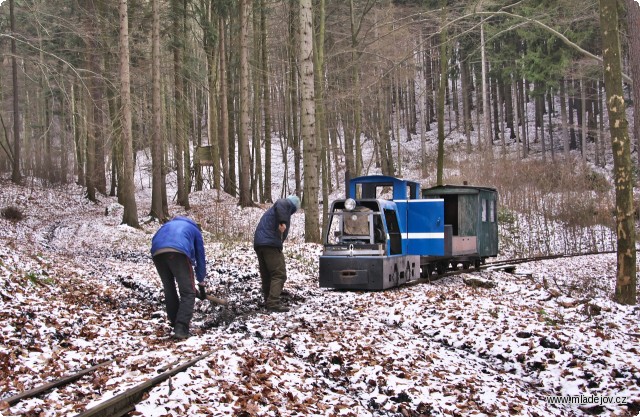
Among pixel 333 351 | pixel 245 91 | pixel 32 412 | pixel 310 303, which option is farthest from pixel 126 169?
pixel 32 412

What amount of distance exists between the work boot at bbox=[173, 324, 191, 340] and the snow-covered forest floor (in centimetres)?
16

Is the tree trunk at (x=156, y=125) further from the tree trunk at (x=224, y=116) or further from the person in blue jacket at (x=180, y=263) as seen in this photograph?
the person in blue jacket at (x=180, y=263)

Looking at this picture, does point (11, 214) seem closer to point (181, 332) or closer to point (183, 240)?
point (183, 240)

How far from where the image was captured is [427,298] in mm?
12062

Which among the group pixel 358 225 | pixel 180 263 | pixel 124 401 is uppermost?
pixel 358 225

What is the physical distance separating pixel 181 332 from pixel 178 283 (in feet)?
2.34

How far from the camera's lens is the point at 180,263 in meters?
8.56

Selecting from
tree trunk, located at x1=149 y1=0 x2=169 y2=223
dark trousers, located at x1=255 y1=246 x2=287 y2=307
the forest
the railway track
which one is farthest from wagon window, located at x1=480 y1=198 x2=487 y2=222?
the railway track

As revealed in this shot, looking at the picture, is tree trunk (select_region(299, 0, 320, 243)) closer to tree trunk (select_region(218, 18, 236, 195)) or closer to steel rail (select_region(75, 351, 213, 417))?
steel rail (select_region(75, 351, 213, 417))

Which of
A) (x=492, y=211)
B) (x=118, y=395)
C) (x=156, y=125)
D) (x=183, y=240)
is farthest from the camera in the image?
(x=156, y=125)

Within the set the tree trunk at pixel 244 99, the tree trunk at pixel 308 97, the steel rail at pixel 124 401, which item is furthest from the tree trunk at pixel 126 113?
the steel rail at pixel 124 401

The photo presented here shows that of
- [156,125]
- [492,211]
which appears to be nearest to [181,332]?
[492,211]

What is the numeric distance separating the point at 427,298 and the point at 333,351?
4.57 metres

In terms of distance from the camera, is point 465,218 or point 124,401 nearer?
point 124,401
